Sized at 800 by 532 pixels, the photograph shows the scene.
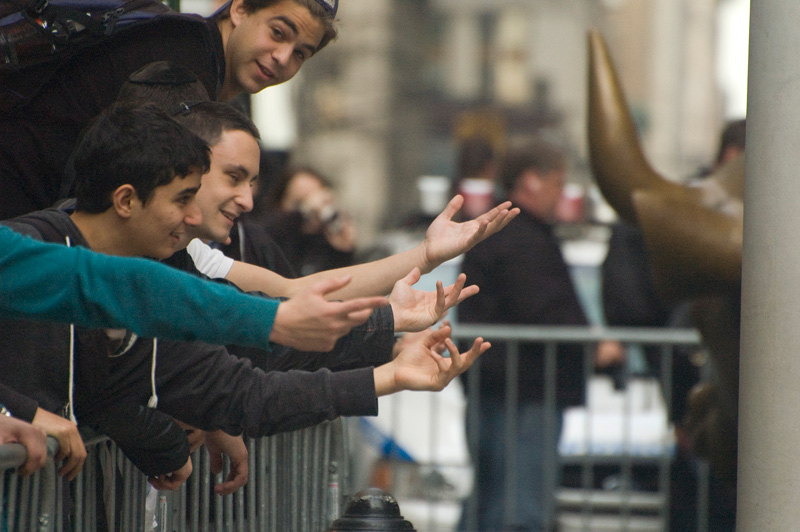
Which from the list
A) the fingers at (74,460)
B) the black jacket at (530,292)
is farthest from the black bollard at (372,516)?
the black jacket at (530,292)

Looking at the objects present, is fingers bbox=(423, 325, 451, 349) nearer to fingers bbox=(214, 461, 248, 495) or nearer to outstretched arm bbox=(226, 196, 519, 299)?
outstretched arm bbox=(226, 196, 519, 299)

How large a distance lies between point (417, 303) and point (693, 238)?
1620 mm

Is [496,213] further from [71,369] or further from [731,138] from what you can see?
[731,138]

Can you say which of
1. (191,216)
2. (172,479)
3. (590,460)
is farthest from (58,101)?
(590,460)

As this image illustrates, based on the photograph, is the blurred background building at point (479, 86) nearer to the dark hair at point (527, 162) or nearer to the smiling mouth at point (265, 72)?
the dark hair at point (527, 162)

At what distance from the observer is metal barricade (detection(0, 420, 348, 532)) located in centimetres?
232

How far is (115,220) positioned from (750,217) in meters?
1.35

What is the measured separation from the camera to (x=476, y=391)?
247 inches

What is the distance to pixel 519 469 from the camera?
6113mm

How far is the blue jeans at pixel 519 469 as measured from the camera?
20.0 feet

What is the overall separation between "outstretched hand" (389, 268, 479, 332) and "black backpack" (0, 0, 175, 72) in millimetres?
894

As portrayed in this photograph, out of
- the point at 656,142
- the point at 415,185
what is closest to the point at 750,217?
the point at 415,185

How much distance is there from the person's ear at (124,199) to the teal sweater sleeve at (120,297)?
1.37 ft

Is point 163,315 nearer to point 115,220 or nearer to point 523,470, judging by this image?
point 115,220
